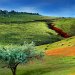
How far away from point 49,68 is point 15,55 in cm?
1092

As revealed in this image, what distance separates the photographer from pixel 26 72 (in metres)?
80.6

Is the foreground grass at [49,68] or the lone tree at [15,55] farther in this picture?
the foreground grass at [49,68]

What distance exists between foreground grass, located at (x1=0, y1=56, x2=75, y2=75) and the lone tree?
12.2ft

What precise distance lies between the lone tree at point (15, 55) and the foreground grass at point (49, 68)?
3.71 metres

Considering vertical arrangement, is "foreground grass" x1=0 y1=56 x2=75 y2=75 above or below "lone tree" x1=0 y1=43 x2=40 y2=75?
below

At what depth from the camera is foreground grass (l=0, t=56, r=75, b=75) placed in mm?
76062

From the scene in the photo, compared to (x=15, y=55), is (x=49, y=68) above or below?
below

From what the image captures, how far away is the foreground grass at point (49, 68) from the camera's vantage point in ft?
250

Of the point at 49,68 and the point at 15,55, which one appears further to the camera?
the point at 49,68

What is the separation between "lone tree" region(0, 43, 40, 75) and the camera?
248 ft

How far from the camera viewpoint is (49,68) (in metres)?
83.5

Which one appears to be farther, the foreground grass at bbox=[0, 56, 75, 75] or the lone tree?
the foreground grass at bbox=[0, 56, 75, 75]

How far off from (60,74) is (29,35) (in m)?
122

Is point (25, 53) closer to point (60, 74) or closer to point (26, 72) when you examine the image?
point (26, 72)
